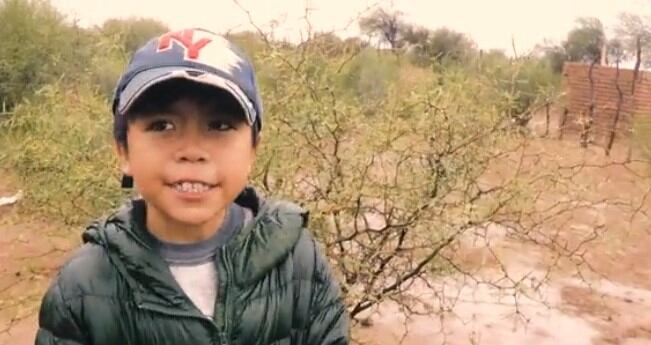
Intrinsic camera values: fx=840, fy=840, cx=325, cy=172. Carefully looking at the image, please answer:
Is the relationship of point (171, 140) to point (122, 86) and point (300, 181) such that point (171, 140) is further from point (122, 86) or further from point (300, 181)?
point (300, 181)

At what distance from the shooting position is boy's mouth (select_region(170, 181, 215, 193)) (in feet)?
2.32

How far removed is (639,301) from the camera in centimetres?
676

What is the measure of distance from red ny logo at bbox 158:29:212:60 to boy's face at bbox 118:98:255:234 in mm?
43

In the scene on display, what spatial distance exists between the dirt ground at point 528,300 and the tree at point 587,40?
7.04m

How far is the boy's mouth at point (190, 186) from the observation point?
2.32ft

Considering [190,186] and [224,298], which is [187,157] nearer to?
[190,186]

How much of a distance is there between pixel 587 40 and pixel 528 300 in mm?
10743

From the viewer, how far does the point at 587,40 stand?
1516cm

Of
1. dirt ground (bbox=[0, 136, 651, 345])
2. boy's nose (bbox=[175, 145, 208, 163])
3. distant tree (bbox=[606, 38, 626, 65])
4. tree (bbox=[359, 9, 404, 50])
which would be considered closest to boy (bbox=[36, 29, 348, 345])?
boy's nose (bbox=[175, 145, 208, 163])

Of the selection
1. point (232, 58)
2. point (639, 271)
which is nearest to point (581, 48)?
point (639, 271)

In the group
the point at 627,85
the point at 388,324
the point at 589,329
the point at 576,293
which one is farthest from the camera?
the point at 627,85

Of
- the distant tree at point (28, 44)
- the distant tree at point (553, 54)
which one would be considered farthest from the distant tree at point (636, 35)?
the distant tree at point (28, 44)

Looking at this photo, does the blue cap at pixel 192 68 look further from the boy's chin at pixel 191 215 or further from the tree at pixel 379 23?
the tree at pixel 379 23

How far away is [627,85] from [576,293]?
752 centimetres
